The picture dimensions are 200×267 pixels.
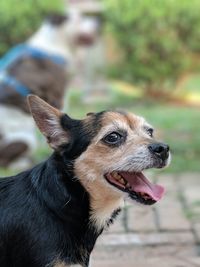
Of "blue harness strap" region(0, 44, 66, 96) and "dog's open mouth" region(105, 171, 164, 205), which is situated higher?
"blue harness strap" region(0, 44, 66, 96)

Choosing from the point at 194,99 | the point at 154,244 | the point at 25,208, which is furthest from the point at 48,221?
the point at 194,99

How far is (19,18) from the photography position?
12516mm

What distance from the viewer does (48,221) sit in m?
3.54

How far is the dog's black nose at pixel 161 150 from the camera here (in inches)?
142

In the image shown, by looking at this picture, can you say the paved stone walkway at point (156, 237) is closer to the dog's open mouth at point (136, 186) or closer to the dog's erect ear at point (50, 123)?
the dog's open mouth at point (136, 186)

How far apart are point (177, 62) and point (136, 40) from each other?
102 centimetres

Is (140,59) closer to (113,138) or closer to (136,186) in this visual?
(113,138)

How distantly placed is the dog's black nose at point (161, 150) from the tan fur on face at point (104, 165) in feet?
0.16

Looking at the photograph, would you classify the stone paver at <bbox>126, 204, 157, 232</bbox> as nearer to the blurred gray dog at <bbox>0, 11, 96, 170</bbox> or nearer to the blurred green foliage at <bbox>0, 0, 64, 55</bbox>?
the blurred gray dog at <bbox>0, 11, 96, 170</bbox>

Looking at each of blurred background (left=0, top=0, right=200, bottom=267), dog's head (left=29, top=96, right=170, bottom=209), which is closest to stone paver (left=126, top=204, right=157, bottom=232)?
dog's head (left=29, top=96, right=170, bottom=209)

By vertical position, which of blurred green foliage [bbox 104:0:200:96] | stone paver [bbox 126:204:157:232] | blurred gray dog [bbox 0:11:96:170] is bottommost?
stone paver [bbox 126:204:157:232]

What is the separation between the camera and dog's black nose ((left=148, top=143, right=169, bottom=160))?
11.8 feet

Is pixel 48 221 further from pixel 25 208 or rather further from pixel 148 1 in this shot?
pixel 148 1

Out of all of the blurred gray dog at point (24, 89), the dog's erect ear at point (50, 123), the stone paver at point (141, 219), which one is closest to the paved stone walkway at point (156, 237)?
the stone paver at point (141, 219)
